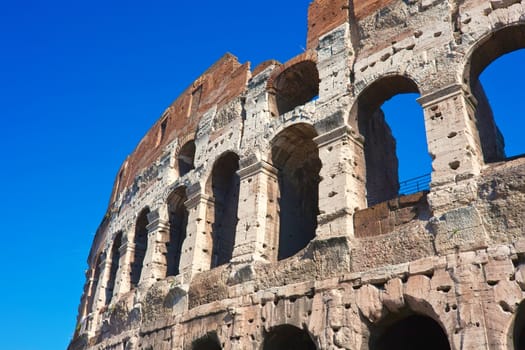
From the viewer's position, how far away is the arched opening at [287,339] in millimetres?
8289

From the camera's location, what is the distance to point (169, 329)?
10305 millimetres

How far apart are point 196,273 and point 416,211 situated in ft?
16.1

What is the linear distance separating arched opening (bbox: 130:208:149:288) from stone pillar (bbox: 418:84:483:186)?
28.7ft

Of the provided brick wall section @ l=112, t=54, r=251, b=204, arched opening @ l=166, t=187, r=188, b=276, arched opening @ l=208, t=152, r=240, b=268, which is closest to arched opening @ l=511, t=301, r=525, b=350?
arched opening @ l=208, t=152, r=240, b=268

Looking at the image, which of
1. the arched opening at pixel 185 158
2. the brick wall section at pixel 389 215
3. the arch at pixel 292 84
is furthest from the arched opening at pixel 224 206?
the brick wall section at pixel 389 215

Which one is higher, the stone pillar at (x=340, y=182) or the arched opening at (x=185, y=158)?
the arched opening at (x=185, y=158)

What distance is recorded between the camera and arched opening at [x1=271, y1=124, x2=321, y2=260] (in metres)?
10.3

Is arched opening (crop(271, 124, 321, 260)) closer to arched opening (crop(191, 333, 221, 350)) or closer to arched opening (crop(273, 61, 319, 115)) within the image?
arched opening (crop(273, 61, 319, 115))

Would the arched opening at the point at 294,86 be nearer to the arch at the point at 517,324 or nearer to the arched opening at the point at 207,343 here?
the arched opening at the point at 207,343

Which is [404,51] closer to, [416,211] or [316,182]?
[416,211]

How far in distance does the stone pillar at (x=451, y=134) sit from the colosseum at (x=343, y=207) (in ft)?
0.06

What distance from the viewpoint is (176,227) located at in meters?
13.1

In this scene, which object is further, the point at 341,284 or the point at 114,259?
the point at 114,259

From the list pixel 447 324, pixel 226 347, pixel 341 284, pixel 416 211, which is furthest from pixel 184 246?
pixel 447 324
